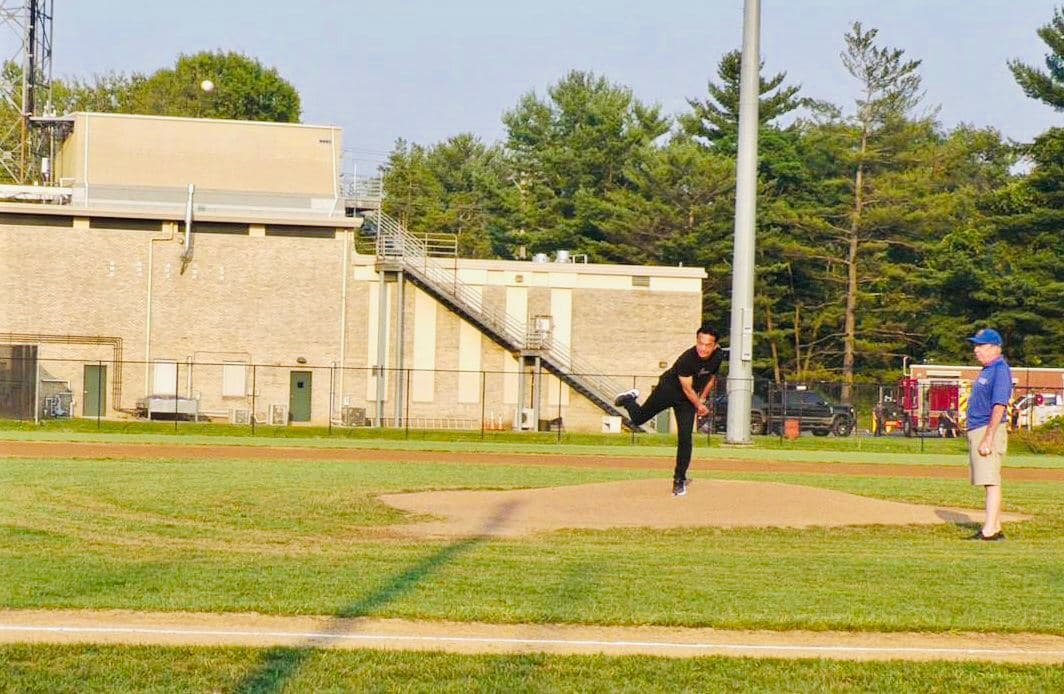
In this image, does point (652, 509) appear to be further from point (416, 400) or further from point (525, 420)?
point (416, 400)

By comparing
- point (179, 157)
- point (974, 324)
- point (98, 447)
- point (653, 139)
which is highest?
point (653, 139)

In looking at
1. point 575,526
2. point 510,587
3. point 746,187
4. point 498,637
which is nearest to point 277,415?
point 746,187

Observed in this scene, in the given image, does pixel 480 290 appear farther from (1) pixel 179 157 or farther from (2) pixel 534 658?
(2) pixel 534 658

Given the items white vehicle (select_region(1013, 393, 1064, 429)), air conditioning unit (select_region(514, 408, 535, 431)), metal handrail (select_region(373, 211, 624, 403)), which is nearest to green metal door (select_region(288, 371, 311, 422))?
metal handrail (select_region(373, 211, 624, 403))

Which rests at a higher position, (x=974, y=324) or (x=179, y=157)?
(x=179, y=157)

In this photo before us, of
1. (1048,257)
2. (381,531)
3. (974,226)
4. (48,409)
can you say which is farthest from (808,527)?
(974,226)

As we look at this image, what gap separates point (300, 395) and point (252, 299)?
408 cm

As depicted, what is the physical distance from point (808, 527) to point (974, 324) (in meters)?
59.2

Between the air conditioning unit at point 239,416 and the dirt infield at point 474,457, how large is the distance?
18161 millimetres

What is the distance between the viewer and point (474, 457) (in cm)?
3425

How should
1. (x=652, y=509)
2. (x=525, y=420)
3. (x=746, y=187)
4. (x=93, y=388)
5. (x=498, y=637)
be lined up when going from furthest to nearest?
(x=525, y=420) → (x=93, y=388) → (x=746, y=187) → (x=652, y=509) → (x=498, y=637)

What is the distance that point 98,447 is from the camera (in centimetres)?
3394

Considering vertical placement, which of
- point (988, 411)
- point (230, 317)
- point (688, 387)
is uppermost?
point (230, 317)

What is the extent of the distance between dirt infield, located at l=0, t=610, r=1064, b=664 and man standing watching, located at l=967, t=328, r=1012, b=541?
5.86 metres
